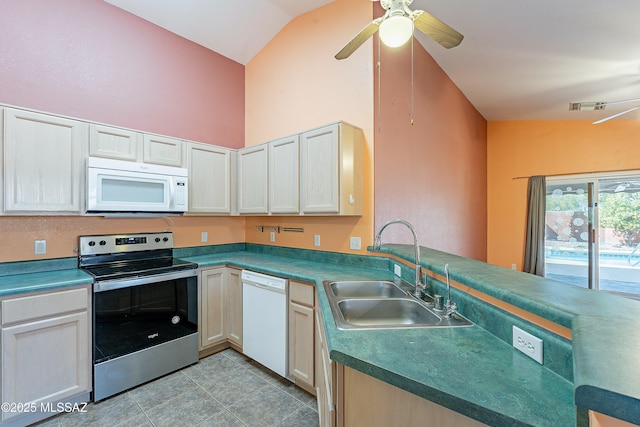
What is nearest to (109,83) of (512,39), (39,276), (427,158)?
(39,276)

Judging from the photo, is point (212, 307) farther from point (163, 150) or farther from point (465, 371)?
point (465, 371)

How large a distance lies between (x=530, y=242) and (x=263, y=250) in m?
4.42

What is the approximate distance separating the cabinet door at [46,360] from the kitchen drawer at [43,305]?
46mm

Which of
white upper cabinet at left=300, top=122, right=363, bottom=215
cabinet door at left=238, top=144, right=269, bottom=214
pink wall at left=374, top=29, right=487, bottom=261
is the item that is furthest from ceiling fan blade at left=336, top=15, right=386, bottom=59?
cabinet door at left=238, top=144, right=269, bottom=214

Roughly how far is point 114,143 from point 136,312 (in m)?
1.42

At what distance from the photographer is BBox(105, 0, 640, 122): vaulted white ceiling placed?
2.37 m

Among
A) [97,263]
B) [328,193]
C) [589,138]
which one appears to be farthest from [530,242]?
[97,263]

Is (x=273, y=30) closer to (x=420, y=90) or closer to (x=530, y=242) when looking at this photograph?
(x=420, y=90)

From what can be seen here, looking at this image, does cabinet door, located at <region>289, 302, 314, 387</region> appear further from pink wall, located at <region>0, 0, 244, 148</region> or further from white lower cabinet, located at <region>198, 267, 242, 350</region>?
pink wall, located at <region>0, 0, 244, 148</region>

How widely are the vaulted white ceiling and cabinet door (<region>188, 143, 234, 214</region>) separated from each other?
136cm

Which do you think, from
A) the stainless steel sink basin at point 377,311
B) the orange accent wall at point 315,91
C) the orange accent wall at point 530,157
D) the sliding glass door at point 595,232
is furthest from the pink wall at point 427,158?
the sliding glass door at point 595,232

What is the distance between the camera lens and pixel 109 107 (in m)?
2.70

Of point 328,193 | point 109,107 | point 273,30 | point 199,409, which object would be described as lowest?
point 199,409

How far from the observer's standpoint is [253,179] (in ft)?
10.1
